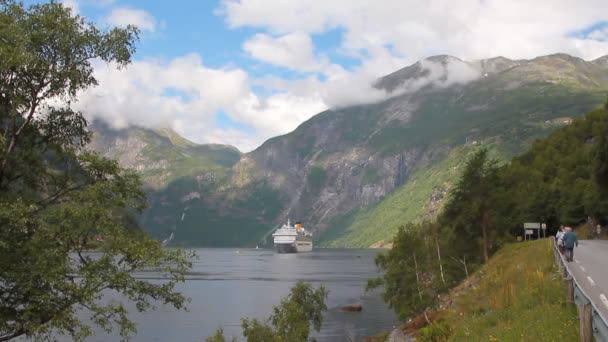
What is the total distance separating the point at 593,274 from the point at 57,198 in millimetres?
21958

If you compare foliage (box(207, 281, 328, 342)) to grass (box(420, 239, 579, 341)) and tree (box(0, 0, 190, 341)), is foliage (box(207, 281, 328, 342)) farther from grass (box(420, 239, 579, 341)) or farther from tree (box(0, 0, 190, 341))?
tree (box(0, 0, 190, 341))

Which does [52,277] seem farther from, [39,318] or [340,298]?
[340,298]

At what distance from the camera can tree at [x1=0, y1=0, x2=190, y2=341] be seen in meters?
13.9

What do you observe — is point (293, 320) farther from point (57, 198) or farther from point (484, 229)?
point (57, 198)

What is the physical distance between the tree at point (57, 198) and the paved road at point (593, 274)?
12048 millimetres

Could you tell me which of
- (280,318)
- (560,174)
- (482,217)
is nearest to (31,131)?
(280,318)

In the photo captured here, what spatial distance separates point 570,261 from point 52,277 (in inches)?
1018

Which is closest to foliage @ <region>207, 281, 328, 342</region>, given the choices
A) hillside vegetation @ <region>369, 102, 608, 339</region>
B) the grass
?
hillside vegetation @ <region>369, 102, 608, 339</region>

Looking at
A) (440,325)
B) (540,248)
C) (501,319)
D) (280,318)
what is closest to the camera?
(501,319)

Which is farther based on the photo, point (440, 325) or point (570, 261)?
point (570, 261)

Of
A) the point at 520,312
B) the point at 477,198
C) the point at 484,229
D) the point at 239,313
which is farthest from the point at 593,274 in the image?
the point at 239,313

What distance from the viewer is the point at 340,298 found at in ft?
327

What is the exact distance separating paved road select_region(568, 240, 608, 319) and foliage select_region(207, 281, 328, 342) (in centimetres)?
2423

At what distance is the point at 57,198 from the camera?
50.6 ft
